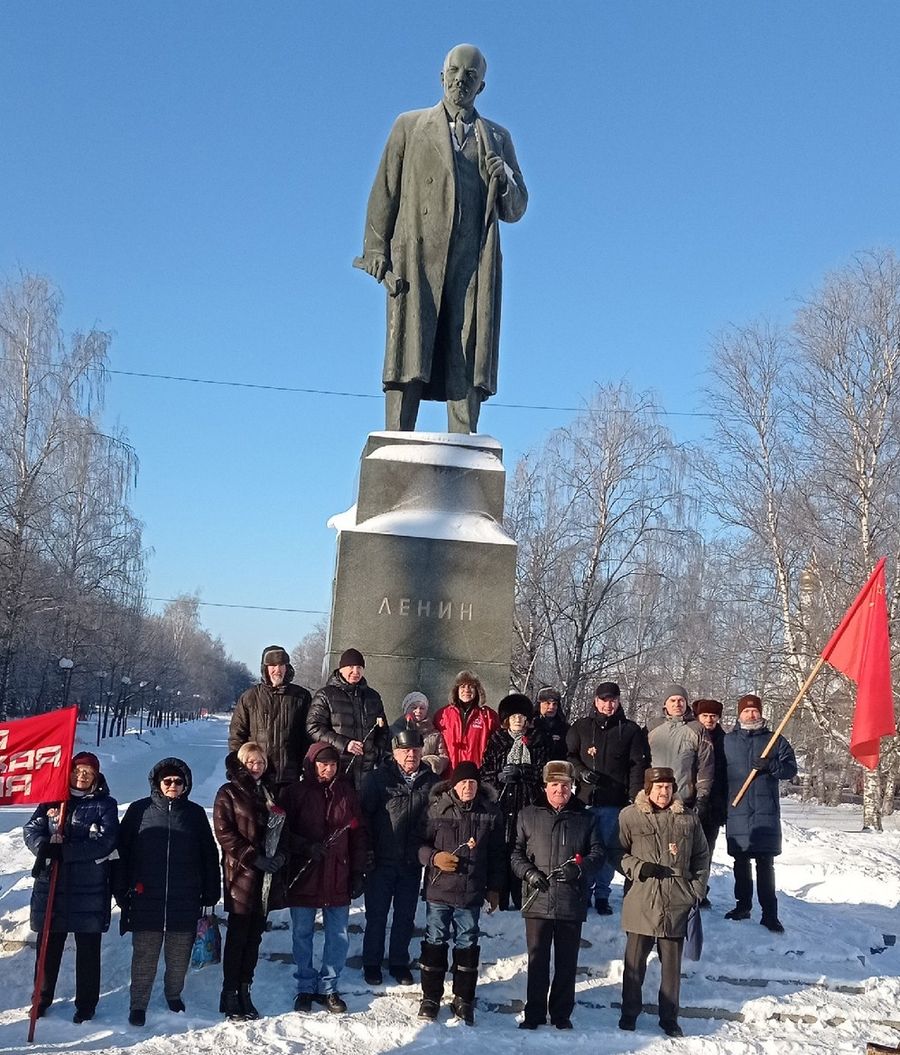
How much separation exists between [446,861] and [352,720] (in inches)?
44.8

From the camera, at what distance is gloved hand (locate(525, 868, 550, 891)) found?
576 centimetres

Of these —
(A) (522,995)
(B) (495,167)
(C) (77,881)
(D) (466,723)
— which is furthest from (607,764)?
(B) (495,167)

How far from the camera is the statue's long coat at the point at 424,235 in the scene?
8.77 m

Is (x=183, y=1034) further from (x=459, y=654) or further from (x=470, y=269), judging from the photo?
(x=470, y=269)

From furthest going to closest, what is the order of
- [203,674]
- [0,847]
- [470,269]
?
[203,674] < [0,847] < [470,269]

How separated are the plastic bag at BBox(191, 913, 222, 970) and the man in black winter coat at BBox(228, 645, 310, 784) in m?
0.94

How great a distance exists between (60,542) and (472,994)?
27.7 metres

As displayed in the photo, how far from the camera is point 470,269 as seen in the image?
352 inches

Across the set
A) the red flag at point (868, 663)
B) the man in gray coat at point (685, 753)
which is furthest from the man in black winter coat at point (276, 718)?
the red flag at point (868, 663)

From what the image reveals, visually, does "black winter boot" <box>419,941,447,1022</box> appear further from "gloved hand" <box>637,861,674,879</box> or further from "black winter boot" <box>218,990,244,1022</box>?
"gloved hand" <box>637,861,674,879</box>

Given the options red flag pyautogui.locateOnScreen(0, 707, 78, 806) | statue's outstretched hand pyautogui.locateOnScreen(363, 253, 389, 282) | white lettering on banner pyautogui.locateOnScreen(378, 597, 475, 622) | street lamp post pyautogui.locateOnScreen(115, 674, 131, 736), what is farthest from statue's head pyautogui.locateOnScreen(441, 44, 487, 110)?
street lamp post pyautogui.locateOnScreen(115, 674, 131, 736)

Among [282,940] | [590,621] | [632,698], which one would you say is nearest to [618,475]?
[590,621]

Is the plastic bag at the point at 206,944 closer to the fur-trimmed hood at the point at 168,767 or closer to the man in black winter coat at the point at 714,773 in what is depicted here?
the fur-trimmed hood at the point at 168,767

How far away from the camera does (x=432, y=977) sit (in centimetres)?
566
